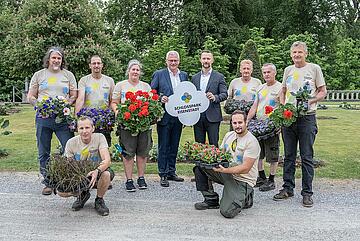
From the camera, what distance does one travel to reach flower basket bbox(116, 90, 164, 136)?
5055 millimetres

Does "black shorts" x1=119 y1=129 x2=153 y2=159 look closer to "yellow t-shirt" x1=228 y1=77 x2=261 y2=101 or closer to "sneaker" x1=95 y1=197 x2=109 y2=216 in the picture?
"sneaker" x1=95 y1=197 x2=109 y2=216

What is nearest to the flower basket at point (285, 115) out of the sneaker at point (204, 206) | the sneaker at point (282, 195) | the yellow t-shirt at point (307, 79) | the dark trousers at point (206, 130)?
the yellow t-shirt at point (307, 79)

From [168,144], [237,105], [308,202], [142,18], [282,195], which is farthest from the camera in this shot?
[142,18]

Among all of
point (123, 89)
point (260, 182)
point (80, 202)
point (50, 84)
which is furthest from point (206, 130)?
point (50, 84)

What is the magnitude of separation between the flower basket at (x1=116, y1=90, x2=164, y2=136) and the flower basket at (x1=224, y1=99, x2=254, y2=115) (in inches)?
44.9

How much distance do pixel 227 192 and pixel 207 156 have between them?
490 millimetres

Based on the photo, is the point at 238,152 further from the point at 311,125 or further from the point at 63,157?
the point at 63,157

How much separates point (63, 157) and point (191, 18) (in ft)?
86.3

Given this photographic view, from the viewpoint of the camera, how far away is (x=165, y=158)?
6.02m

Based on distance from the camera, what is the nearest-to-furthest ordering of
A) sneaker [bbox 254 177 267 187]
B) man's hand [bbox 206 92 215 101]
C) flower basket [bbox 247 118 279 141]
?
1. flower basket [bbox 247 118 279 141]
2. man's hand [bbox 206 92 215 101]
3. sneaker [bbox 254 177 267 187]

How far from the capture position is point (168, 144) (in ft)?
19.8

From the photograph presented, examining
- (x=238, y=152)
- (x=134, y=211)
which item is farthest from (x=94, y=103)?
(x=238, y=152)

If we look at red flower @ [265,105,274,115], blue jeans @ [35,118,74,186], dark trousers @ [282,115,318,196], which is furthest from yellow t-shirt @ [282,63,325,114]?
blue jeans @ [35,118,74,186]

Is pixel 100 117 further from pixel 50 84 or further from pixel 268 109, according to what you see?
pixel 268 109
